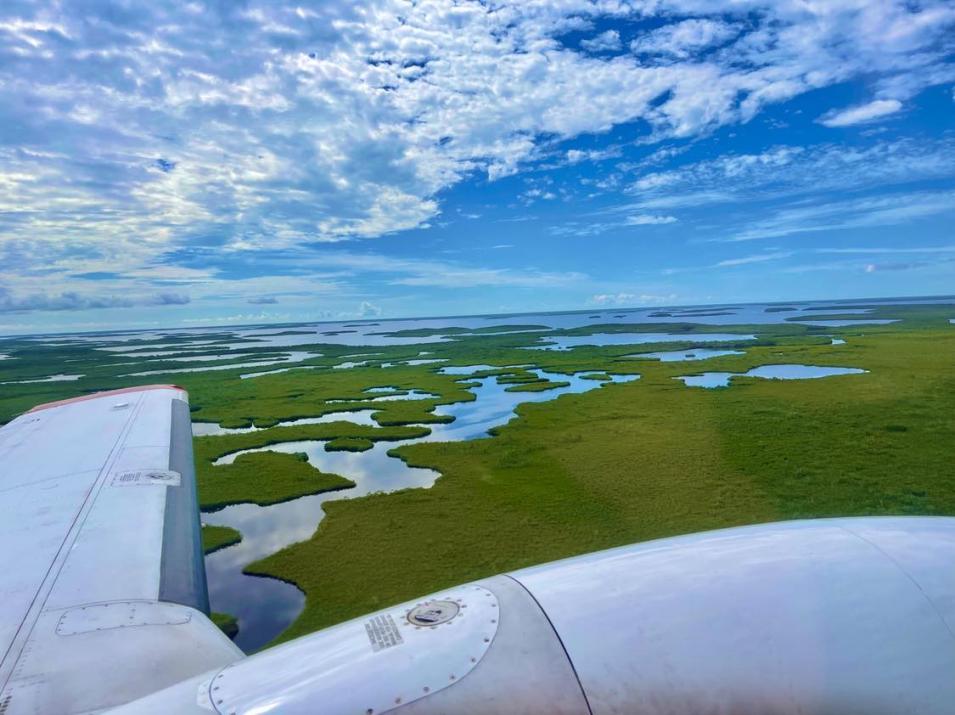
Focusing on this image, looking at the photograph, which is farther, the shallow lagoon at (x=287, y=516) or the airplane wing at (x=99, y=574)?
the shallow lagoon at (x=287, y=516)

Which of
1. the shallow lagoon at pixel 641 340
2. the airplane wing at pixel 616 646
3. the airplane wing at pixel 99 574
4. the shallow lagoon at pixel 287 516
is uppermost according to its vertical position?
the airplane wing at pixel 616 646

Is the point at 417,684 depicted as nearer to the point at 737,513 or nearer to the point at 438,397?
the point at 737,513

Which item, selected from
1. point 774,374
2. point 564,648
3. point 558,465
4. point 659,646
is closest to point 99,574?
point 564,648

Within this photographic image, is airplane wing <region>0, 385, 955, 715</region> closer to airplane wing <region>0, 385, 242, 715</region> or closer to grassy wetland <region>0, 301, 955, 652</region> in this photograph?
airplane wing <region>0, 385, 242, 715</region>

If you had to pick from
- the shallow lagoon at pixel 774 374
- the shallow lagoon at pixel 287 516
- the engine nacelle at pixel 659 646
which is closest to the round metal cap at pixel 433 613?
the engine nacelle at pixel 659 646

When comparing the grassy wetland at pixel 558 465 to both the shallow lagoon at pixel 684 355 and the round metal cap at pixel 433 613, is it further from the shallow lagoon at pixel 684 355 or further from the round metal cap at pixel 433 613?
the shallow lagoon at pixel 684 355

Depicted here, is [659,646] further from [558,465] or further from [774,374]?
[774,374]
